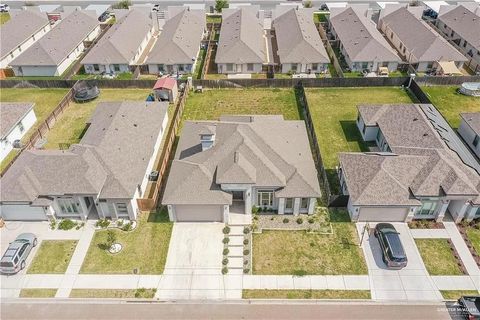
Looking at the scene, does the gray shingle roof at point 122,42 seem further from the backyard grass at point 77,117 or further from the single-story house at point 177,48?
the backyard grass at point 77,117

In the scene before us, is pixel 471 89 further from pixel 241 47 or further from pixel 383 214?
pixel 241 47

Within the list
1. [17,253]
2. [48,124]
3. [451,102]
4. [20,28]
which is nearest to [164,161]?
[17,253]

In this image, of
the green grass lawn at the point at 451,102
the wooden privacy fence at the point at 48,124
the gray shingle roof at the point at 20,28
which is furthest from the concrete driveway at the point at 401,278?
the gray shingle roof at the point at 20,28

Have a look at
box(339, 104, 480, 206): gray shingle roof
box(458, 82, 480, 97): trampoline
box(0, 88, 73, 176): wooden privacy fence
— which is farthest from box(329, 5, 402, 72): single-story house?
box(0, 88, 73, 176): wooden privacy fence

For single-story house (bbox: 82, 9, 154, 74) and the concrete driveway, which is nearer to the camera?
the concrete driveway

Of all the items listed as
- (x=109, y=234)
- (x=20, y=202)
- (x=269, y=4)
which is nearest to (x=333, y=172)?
(x=109, y=234)

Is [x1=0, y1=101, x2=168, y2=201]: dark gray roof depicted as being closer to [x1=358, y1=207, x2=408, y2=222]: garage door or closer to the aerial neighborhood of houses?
the aerial neighborhood of houses
